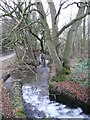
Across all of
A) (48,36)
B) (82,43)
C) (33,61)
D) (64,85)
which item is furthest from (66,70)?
(82,43)

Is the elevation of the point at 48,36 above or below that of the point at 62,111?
above

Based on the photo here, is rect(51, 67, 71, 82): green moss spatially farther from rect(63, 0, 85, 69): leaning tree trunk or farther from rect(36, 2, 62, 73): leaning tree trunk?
rect(63, 0, 85, 69): leaning tree trunk

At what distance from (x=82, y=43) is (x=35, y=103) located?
11.9 m

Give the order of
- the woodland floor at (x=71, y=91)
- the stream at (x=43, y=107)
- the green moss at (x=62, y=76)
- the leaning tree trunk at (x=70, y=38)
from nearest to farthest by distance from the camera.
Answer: the woodland floor at (x=71, y=91) → the stream at (x=43, y=107) → the green moss at (x=62, y=76) → the leaning tree trunk at (x=70, y=38)

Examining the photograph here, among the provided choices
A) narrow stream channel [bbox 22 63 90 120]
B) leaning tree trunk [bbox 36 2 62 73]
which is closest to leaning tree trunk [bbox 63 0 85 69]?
leaning tree trunk [bbox 36 2 62 73]

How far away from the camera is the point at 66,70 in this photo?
914 centimetres

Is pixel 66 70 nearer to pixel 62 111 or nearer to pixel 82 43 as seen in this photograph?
pixel 62 111

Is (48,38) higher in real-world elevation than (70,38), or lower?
lower

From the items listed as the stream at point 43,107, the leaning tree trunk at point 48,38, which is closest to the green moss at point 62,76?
the leaning tree trunk at point 48,38

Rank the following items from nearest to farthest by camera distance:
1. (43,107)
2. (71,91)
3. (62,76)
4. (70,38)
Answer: (43,107) < (71,91) < (62,76) < (70,38)

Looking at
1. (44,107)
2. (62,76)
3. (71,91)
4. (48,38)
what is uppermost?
(48,38)

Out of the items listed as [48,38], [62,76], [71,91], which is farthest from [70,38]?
[71,91]

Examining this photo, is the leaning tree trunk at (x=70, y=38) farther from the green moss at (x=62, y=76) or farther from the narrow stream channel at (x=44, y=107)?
the narrow stream channel at (x=44, y=107)

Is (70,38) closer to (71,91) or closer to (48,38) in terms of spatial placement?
(48,38)
